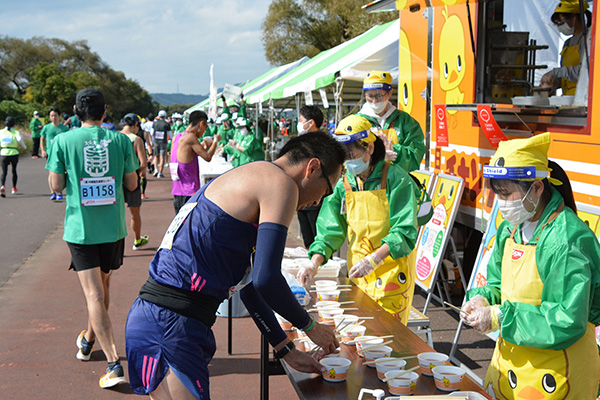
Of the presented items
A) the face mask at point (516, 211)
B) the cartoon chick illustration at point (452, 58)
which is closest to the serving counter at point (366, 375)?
the face mask at point (516, 211)

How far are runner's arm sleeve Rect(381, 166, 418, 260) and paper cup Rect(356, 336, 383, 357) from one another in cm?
73

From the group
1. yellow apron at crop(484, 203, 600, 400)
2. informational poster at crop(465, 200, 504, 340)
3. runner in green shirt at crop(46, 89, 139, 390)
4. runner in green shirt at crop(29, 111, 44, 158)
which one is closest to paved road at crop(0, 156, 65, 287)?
runner in green shirt at crop(46, 89, 139, 390)

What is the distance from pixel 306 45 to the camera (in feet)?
124

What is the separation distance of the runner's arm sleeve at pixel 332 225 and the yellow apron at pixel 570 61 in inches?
118

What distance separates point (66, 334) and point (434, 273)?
3774 millimetres

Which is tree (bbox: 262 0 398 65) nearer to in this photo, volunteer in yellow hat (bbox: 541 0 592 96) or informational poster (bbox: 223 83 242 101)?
informational poster (bbox: 223 83 242 101)

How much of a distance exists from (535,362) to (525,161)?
832 mm

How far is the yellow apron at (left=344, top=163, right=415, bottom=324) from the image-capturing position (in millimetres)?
3646

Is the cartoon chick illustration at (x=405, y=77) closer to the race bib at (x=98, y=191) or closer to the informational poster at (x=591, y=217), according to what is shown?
the informational poster at (x=591, y=217)

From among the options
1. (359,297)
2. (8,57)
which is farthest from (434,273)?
(8,57)

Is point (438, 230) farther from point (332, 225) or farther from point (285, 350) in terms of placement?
point (285, 350)

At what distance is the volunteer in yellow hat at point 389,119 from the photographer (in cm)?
581

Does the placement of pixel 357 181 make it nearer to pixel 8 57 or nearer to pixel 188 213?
pixel 188 213

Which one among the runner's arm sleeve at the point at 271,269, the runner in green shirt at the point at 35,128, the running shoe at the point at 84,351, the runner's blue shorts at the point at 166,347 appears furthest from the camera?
the runner in green shirt at the point at 35,128
